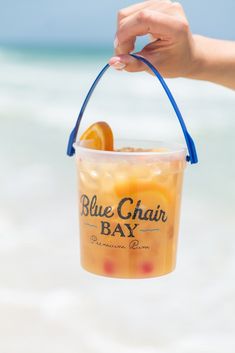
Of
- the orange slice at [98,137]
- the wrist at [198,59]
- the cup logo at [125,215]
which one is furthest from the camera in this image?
the wrist at [198,59]

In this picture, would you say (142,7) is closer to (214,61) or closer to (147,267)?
(214,61)

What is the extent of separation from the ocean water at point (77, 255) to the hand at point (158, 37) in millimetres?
1256

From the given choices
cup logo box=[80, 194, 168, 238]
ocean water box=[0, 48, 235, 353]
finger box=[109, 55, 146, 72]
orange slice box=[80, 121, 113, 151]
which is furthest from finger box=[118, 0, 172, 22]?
ocean water box=[0, 48, 235, 353]

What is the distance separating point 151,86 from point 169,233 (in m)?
5.35

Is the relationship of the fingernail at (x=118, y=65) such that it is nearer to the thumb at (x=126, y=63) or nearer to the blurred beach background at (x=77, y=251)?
the thumb at (x=126, y=63)

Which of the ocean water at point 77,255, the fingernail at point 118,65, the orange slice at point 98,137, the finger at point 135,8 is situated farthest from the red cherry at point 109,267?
the ocean water at point 77,255

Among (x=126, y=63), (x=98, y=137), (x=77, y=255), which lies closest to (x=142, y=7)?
(x=126, y=63)

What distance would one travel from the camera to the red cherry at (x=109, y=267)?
1296mm

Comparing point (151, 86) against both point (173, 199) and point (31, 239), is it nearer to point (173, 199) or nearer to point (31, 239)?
point (31, 239)

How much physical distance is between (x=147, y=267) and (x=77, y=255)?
1.85m

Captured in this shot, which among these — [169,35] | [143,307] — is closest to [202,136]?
[143,307]

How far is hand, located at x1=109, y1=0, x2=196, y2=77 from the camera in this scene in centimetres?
128

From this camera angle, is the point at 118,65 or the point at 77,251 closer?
the point at 118,65

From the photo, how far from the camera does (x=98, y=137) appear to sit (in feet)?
4.55
